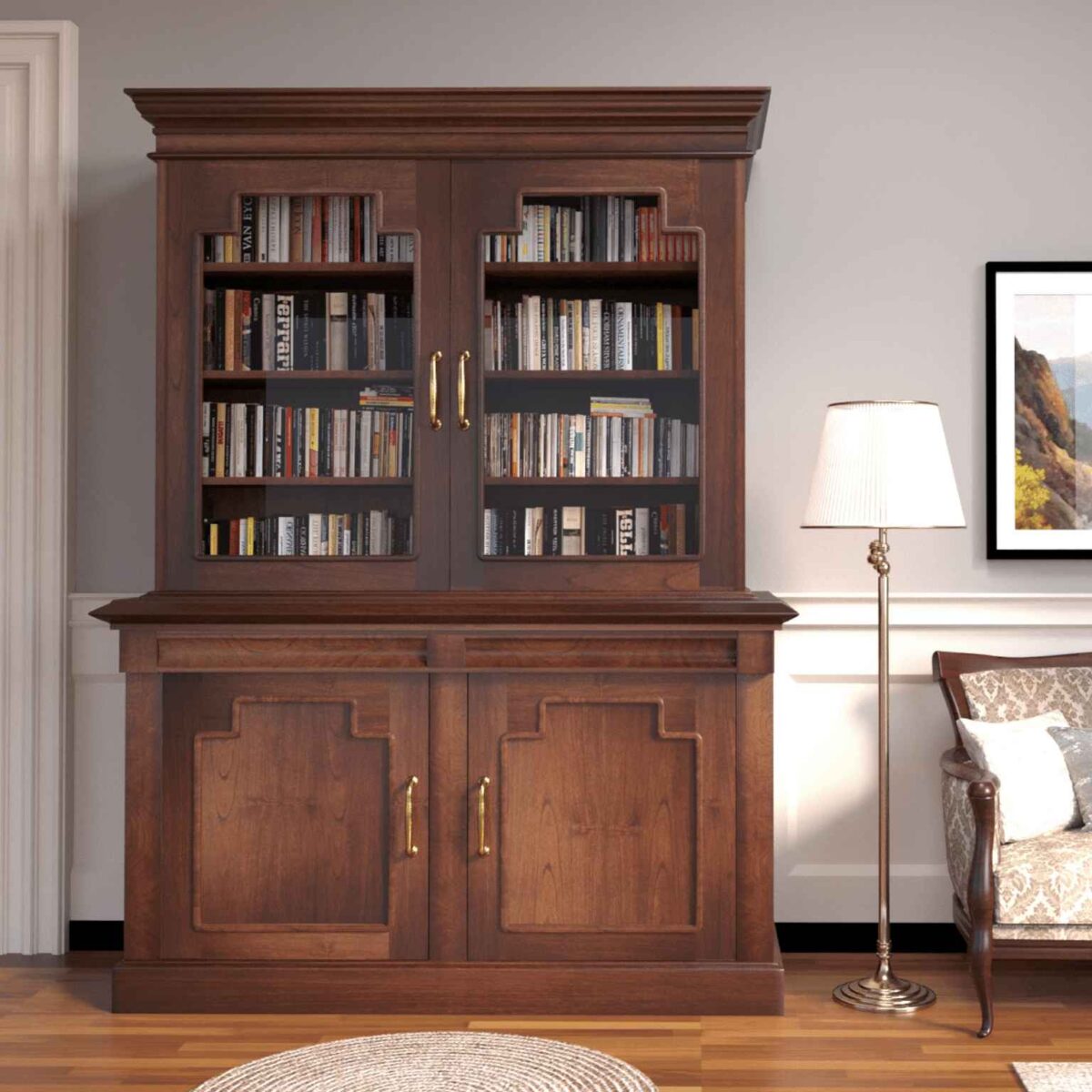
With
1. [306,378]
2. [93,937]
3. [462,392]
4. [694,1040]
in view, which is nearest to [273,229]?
[306,378]

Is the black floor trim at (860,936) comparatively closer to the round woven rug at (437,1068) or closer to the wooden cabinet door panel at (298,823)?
the wooden cabinet door panel at (298,823)

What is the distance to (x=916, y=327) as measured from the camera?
368cm

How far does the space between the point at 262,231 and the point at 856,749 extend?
2072 mm

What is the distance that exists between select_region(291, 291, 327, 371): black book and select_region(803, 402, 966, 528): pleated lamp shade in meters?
1.23

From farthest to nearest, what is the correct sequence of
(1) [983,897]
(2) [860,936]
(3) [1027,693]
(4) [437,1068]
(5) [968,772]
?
(2) [860,936]
(3) [1027,693]
(5) [968,772]
(1) [983,897]
(4) [437,1068]

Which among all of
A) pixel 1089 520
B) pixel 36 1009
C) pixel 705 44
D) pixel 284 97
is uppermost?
pixel 705 44

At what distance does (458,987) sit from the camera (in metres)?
3.12

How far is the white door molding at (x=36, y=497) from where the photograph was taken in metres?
3.66

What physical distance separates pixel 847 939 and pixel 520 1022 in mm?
1067

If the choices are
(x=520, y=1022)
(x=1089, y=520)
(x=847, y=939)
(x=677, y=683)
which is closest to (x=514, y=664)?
(x=677, y=683)

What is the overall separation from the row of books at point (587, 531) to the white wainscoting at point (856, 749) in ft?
2.13

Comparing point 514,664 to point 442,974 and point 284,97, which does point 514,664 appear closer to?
point 442,974

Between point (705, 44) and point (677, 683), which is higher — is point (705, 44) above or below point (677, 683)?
above

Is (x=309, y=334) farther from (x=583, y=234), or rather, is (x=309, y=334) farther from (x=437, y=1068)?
(x=437, y=1068)
